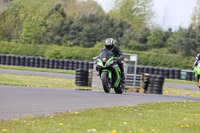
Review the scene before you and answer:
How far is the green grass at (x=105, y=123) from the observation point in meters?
6.50

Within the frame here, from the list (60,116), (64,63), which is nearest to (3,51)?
(64,63)

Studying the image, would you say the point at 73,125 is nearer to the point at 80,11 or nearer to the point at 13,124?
the point at 13,124

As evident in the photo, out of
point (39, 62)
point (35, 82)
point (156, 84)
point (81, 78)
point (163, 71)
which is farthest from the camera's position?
point (39, 62)

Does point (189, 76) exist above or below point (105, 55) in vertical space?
below

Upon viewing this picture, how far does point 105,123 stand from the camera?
7195 mm

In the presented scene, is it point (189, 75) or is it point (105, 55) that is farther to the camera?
point (189, 75)

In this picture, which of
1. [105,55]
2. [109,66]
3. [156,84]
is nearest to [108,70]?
[109,66]

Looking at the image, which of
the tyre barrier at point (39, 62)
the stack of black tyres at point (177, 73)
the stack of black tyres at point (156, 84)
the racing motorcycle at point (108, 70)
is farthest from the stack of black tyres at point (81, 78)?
the tyre barrier at point (39, 62)

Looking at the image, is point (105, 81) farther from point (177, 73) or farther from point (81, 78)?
point (177, 73)

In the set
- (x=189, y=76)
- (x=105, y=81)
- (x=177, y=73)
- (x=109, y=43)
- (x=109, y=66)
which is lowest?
(x=189, y=76)

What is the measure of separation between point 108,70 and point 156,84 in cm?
781

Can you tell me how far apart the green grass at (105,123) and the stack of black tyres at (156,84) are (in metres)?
11.8

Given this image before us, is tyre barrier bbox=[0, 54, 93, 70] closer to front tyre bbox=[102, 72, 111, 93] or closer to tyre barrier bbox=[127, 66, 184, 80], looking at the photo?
tyre barrier bbox=[127, 66, 184, 80]

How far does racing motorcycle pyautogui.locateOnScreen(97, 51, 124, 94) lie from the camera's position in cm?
1330
